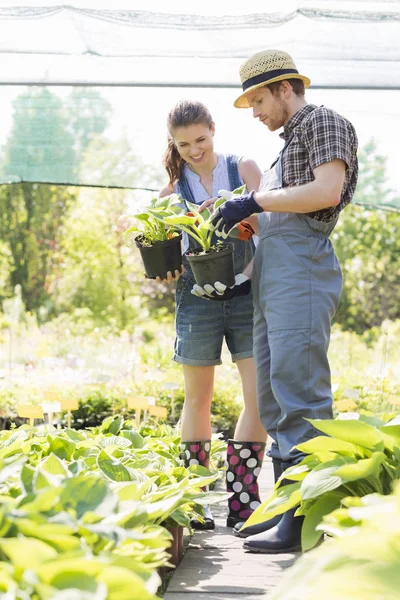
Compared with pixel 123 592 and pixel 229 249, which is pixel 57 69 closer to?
pixel 229 249

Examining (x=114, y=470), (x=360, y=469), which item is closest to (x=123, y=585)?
(x=360, y=469)

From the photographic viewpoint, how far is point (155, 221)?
2818mm

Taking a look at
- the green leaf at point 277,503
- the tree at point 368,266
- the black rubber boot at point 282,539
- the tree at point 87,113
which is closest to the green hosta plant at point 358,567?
the green leaf at point 277,503

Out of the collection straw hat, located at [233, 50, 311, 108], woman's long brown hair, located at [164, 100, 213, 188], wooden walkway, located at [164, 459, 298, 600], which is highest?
straw hat, located at [233, 50, 311, 108]

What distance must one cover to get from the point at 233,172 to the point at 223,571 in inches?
56.1

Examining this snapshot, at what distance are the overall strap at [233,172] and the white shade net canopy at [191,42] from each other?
560 millimetres

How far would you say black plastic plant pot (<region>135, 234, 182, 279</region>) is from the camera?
2801 millimetres

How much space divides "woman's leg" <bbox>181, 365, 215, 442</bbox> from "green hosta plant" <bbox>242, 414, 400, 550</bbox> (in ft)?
2.78

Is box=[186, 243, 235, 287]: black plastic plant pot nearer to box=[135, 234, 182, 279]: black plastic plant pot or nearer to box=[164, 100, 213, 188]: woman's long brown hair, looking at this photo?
box=[135, 234, 182, 279]: black plastic plant pot

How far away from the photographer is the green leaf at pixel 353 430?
6.48 feet

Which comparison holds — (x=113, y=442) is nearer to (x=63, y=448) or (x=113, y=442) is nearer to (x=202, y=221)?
(x=63, y=448)

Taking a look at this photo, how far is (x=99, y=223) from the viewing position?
14.0m

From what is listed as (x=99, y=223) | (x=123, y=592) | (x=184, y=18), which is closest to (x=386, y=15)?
(x=184, y=18)

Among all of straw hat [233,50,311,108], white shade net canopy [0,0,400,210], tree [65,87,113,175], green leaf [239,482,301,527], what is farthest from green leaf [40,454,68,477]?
tree [65,87,113,175]
